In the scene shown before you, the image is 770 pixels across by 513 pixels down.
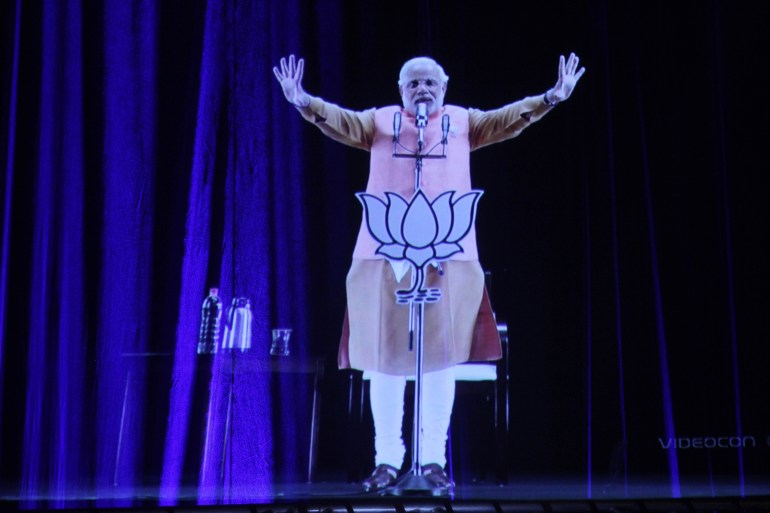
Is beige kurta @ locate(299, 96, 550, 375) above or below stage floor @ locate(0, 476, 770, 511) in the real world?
above

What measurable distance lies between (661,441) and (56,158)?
2.57 meters

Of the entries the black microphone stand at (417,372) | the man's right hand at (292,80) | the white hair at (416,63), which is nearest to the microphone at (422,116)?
the black microphone stand at (417,372)

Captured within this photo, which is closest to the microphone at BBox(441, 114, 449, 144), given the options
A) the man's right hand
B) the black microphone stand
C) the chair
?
the black microphone stand

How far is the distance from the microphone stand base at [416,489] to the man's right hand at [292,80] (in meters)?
1.42

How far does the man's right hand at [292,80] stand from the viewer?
330 cm

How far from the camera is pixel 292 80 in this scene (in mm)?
3342

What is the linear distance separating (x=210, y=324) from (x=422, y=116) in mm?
1103

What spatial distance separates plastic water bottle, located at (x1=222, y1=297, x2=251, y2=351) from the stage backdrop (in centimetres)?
3

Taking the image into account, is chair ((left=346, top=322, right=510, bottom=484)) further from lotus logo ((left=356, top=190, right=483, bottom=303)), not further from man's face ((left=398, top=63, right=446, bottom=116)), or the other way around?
man's face ((left=398, top=63, right=446, bottom=116))

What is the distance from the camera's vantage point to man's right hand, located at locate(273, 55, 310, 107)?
3299 millimetres

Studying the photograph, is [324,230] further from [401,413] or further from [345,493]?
[345,493]

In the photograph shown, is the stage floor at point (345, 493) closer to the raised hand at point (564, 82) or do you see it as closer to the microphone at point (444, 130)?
the microphone at point (444, 130)

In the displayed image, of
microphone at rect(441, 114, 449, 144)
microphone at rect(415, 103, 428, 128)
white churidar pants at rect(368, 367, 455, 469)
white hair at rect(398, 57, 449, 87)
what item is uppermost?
white hair at rect(398, 57, 449, 87)

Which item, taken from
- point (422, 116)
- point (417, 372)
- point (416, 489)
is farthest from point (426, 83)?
point (416, 489)
